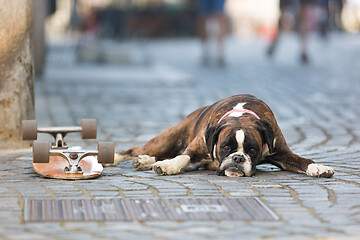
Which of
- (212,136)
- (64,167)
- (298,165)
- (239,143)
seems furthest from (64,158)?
(298,165)

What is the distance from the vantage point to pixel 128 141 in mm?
8117

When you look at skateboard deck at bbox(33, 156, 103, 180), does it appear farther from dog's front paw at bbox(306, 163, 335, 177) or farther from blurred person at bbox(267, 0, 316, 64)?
blurred person at bbox(267, 0, 316, 64)

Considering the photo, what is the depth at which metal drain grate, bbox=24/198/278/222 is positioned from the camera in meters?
4.92

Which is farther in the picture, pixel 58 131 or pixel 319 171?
pixel 58 131

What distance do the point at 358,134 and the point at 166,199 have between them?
3893 millimetres

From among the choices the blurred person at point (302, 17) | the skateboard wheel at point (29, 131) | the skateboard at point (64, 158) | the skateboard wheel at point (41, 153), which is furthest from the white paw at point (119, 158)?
the blurred person at point (302, 17)

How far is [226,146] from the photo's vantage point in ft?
20.1

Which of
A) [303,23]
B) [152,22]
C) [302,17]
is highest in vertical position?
[302,17]

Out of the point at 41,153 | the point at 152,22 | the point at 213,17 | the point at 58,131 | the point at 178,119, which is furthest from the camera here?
the point at 152,22

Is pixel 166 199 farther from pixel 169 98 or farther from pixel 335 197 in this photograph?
pixel 169 98

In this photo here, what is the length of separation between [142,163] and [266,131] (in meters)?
1.09

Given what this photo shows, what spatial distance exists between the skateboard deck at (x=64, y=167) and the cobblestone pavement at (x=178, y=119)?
8 centimetres

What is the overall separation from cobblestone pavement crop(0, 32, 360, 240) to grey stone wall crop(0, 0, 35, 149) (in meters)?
0.35

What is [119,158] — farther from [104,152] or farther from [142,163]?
[104,152]
